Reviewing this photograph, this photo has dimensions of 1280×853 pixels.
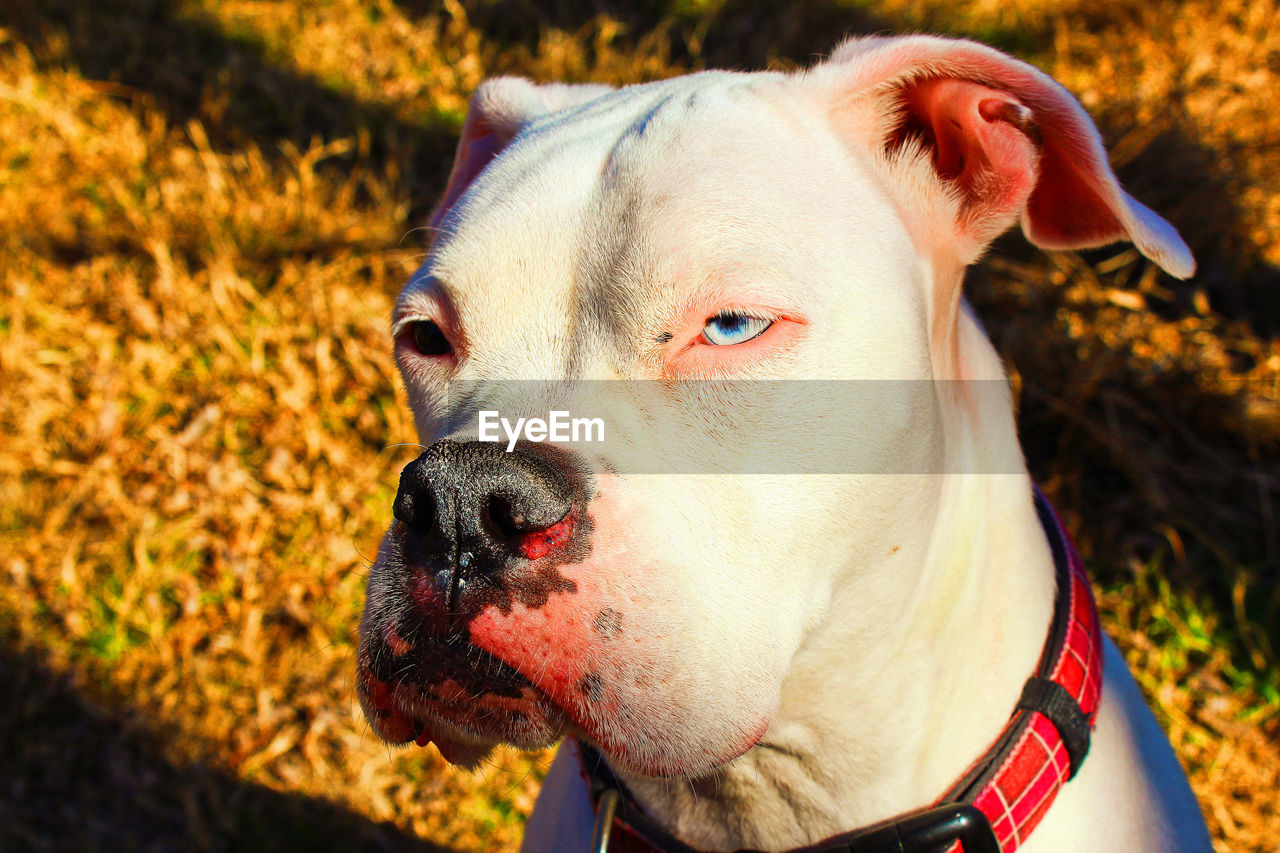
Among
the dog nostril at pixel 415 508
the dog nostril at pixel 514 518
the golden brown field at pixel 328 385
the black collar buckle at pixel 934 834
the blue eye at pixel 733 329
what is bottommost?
the golden brown field at pixel 328 385

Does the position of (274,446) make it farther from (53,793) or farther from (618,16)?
(618,16)

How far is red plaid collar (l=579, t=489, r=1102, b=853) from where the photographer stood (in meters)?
1.55

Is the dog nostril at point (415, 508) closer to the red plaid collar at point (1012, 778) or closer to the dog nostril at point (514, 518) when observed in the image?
the dog nostril at point (514, 518)

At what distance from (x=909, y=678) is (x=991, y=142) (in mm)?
920

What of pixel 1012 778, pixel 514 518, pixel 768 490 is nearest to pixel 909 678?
pixel 1012 778

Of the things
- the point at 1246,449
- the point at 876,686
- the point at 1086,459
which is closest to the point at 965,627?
the point at 876,686

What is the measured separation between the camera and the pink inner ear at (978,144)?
1.61 metres

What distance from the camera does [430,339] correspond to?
168 cm

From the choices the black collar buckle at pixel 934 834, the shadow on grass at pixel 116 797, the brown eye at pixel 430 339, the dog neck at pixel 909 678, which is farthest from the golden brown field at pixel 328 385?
the brown eye at pixel 430 339

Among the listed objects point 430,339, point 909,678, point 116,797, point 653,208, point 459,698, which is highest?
point 653,208

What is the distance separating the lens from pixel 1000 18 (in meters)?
5.11

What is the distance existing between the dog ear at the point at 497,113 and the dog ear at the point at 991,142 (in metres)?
0.63

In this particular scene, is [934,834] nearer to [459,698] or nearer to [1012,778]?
[1012,778]

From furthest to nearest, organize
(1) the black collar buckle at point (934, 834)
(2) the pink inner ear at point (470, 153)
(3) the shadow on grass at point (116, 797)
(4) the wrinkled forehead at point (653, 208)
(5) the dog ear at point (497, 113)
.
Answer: (3) the shadow on grass at point (116, 797), (2) the pink inner ear at point (470, 153), (5) the dog ear at point (497, 113), (1) the black collar buckle at point (934, 834), (4) the wrinkled forehead at point (653, 208)
